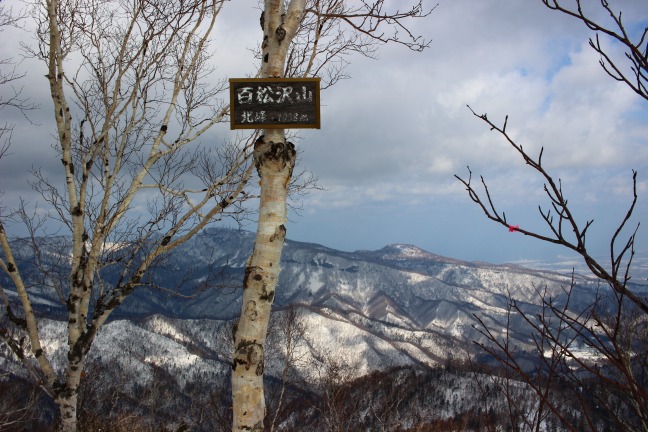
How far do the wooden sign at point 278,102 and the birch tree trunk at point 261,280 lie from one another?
0.15m

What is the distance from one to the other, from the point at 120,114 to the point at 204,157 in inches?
53.9

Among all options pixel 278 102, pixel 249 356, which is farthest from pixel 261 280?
pixel 278 102

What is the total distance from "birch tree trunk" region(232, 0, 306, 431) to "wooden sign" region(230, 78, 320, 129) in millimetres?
152

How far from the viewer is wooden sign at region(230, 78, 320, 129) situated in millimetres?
3381

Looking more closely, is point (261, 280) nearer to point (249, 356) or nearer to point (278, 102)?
point (249, 356)

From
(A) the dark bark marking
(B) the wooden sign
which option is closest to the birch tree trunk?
(A) the dark bark marking

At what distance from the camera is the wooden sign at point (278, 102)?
11.1 ft

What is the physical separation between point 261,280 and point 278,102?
55.8 inches

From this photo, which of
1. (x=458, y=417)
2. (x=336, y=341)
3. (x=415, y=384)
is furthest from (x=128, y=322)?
(x=458, y=417)

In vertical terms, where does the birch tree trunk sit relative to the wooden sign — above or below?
below

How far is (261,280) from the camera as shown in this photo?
3221 millimetres

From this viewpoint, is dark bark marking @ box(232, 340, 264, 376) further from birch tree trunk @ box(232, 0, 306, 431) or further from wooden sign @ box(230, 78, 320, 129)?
wooden sign @ box(230, 78, 320, 129)

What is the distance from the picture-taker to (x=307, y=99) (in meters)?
3.40

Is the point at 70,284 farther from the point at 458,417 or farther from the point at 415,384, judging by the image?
the point at 415,384
